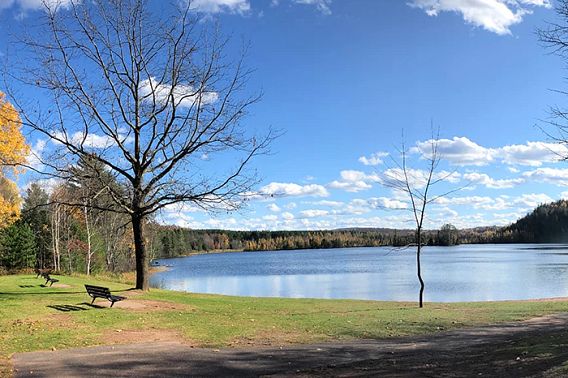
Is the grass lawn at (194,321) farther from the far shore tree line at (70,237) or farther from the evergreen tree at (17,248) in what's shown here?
the evergreen tree at (17,248)

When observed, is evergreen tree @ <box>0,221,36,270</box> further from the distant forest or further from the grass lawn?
the distant forest

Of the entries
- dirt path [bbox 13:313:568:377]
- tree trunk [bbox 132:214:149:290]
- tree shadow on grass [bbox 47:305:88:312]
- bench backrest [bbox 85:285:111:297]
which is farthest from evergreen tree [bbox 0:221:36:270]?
dirt path [bbox 13:313:568:377]

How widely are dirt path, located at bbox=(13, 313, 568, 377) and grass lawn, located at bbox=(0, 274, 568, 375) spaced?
3.22 feet

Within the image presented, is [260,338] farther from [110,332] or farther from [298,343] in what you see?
[110,332]

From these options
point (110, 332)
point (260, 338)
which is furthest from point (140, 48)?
point (260, 338)

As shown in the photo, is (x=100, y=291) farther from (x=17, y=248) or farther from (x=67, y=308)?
(x=17, y=248)

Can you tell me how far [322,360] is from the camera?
895 cm

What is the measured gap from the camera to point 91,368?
26.9 ft

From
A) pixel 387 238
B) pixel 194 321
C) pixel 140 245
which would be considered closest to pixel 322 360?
pixel 194 321

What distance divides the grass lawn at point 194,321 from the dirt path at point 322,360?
0.98 meters

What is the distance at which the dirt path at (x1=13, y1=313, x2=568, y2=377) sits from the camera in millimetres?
7809

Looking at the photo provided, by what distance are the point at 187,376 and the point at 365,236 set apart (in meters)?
193

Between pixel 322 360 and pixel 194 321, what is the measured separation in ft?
19.9

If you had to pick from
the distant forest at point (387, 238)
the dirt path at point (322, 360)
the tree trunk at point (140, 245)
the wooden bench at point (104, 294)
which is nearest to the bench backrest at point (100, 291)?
the wooden bench at point (104, 294)
